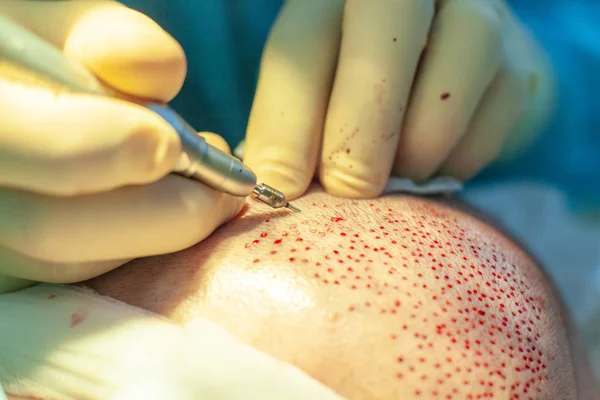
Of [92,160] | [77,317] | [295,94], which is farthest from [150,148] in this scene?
[295,94]

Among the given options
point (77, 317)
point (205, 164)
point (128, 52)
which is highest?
point (128, 52)

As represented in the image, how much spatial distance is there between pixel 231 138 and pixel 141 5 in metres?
0.30

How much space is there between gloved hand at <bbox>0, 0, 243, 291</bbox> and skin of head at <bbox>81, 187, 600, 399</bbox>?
63mm

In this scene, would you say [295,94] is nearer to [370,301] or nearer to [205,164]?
[205,164]

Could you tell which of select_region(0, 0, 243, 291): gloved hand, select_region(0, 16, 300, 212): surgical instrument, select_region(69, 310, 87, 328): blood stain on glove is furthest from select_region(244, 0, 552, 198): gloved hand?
select_region(69, 310, 87, 328): blood stain on glove

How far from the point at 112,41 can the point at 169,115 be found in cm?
10

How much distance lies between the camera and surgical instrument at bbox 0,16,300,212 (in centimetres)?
55

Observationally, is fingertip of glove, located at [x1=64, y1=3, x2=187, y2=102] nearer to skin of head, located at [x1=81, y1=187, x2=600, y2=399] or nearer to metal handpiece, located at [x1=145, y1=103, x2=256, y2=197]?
metal handpiece, located at [x1=145, y1=103, x2=256, y2=197]

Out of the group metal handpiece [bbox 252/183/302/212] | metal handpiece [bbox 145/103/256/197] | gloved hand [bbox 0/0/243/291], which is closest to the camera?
gloved hand [bbox 0/0/243/291]

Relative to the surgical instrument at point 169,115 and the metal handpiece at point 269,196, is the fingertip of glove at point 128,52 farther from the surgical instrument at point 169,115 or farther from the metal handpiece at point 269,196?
the metal handpiece at point 269,196

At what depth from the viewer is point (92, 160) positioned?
0.56 m

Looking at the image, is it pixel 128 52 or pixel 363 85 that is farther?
pixel 363 85

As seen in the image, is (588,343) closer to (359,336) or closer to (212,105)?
(359,336)

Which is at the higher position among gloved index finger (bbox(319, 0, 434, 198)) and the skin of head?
gloved index finger (bbox(319, 0, 434, 198))
